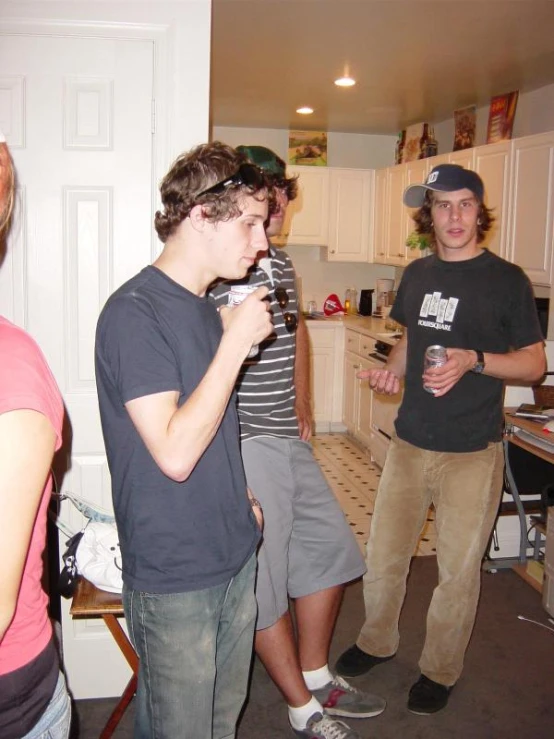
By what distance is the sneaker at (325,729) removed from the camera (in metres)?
1.96

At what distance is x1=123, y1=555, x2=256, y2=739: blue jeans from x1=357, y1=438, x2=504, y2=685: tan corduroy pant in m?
1.01

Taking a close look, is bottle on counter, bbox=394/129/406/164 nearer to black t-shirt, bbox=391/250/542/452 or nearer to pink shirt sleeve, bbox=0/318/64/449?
black t-shirt, bbox=391/250/542/452

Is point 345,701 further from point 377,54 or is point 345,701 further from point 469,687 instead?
point 377,54

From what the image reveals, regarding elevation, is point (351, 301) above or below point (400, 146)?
below

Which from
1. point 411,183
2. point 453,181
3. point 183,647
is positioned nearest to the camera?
point 183,647

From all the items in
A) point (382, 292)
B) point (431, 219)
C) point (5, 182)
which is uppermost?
point (431, 219)

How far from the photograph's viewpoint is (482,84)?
4484 millimetres

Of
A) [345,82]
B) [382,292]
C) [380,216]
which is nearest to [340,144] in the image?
[380,216]

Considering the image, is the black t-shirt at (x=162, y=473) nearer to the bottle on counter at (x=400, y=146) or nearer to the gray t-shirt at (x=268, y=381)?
the gray t-shirt at (x=268, y=381)

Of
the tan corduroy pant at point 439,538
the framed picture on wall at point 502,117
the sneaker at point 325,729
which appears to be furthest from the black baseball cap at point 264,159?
the framed picture on wall at point 502,117

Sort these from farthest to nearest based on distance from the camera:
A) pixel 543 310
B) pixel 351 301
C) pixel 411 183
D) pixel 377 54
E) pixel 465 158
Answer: pixel 351 301
pixel 411 183
pixel 465 158
pixel 543 310
pixel 377 54

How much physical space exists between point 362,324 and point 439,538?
12.2 feet

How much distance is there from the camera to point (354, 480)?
15.9ft

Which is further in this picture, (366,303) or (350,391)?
(366,303)
